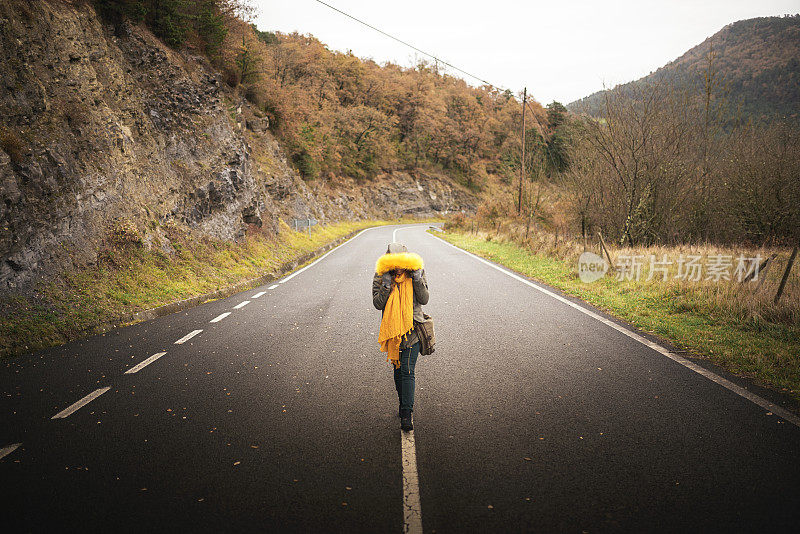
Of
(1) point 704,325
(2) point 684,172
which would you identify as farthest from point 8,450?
(2) point 684,172

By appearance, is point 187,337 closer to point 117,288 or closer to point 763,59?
point 117,288

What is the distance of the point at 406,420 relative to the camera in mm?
3633

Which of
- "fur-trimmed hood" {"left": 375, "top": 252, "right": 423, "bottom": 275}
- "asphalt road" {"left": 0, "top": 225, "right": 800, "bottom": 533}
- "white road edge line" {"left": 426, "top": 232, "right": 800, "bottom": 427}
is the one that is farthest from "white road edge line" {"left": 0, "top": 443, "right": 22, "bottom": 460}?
"white road edge line" {"left": 426, "top": 232, "right": 800, "bottom": 427}

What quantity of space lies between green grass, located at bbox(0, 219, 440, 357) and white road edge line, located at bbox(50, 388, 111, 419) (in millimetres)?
2539

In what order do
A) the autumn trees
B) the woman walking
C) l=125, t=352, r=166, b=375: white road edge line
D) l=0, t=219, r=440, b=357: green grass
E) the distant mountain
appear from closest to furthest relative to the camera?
the woman walking < l=125, t=352, r=166, b=375: white road edge line < l=0, t=219, r=440, b=357: green grass < the autumn trees < the distant mountain

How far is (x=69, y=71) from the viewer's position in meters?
10.1

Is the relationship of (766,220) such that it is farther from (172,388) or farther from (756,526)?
(172,388)

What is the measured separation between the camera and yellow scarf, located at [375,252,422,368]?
376cm

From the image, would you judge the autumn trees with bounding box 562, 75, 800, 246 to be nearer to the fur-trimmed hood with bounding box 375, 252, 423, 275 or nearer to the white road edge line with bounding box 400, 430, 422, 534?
the fur-trimmed hood with bounding box 375, 252, 423, 275

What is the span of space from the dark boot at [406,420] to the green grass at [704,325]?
388 centimetres

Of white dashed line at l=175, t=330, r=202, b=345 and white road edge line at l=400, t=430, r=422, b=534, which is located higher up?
white road edge line at l=400, t=430, r=422, b=534

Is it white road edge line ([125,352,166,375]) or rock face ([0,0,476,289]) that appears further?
rock face ([0,0,476,289])

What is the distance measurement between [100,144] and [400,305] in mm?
10222

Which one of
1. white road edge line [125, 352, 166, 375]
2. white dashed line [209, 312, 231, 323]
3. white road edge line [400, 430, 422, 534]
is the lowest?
white dashed line [209, 312, 231, 323]
